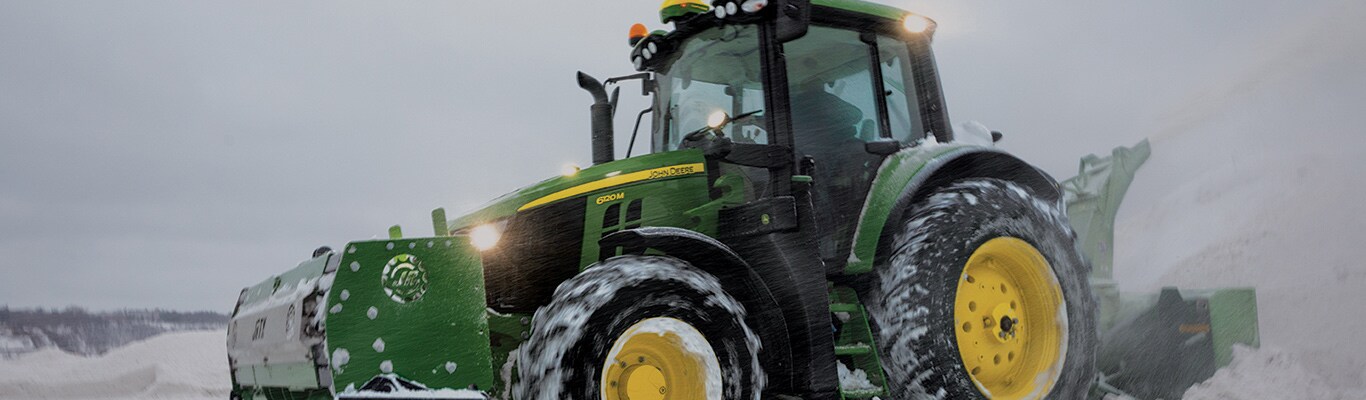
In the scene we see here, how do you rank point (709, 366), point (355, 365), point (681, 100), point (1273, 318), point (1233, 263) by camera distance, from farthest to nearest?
point (1233, 263)
point (1273, 318)
point (681, 100)
point (709, 366)
point (355, 365)

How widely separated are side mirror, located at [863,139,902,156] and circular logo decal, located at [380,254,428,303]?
2.30 metres

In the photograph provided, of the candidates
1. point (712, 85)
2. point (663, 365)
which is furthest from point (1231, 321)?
point (663, 365)

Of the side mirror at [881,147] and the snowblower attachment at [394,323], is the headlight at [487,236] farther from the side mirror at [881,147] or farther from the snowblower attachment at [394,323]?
the side mirror at [881,147]

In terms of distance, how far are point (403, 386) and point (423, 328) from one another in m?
0.20

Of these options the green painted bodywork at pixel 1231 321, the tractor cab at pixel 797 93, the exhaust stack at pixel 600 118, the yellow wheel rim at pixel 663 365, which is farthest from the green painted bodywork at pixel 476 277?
the green painted bodywork at pixel 1231 321

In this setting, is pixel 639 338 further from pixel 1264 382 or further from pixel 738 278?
pixel 1264 382

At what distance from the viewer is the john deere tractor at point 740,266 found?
10.5ft

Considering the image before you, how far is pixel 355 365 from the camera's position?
2.99 meters

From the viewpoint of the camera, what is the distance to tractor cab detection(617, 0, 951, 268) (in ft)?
13.6

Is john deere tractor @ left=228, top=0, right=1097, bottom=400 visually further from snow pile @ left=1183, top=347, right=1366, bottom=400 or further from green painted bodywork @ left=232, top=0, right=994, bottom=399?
snow pile @ left=1183, top=347, right=1366, bottom=400

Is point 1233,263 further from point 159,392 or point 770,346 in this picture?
point 159,392

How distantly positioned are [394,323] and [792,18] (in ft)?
6.47

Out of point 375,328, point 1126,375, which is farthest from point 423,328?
point 1126,375

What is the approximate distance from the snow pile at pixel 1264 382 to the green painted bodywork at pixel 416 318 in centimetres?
457
